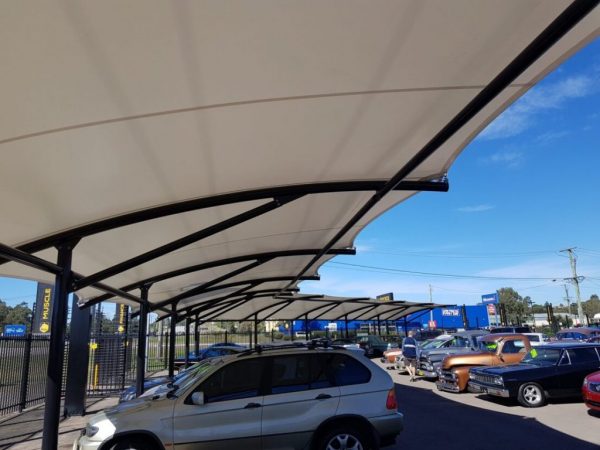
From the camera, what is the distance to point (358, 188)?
7695 mm

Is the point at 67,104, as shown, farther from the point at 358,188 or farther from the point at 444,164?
the point at 444,164

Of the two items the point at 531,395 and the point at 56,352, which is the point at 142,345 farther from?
the point at 531,395

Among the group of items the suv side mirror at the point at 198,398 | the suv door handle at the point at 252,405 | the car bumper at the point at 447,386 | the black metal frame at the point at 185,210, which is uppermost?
the black metal frame at the point at 185,210

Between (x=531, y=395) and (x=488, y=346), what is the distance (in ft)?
17.0

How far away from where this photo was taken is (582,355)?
1279 cm

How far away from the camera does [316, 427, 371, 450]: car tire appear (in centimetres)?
646

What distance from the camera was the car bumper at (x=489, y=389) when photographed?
1240 centimetres

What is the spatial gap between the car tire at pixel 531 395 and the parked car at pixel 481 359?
2946 mm

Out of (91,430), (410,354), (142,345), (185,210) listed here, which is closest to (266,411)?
(91,430)

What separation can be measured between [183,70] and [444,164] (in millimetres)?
4825

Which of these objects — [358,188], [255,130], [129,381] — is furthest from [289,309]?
[255,130]

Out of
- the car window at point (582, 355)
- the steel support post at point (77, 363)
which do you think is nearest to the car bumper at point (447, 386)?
the car window at point (582, 355)

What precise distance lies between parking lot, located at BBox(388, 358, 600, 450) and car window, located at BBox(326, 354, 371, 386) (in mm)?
2356

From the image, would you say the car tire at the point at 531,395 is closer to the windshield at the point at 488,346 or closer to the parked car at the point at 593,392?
the parked car at the point at 593,392
